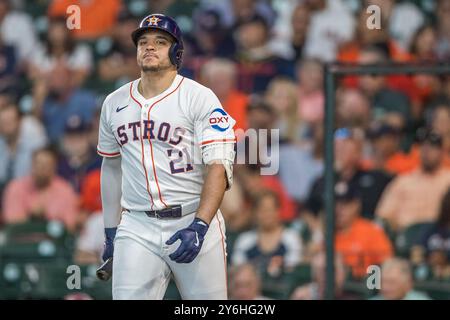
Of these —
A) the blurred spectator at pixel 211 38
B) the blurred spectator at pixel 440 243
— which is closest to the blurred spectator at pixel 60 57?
the blurred spectator at pixel 211 38

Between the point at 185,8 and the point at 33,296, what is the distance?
142 inches

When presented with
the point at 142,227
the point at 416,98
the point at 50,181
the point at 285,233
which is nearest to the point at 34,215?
the point at 50,181

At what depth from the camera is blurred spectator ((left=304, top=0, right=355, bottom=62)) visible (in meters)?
10.6

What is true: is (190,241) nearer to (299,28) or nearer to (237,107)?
(237,107)

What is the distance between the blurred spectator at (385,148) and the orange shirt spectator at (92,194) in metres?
2.13

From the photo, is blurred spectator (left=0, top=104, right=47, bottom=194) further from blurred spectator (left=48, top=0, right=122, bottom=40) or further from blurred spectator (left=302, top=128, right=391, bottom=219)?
blurred spectator (left=302, top=128, right=391, bottom=219)

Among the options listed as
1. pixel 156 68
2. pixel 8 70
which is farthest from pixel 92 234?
pixel 156 68

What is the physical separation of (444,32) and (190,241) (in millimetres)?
5577

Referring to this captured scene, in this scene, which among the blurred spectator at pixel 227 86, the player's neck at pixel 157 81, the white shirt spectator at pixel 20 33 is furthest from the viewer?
the white shirt spectator at pixel 20 33

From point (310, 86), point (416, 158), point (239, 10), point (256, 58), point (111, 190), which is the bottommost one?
point (416, 158)

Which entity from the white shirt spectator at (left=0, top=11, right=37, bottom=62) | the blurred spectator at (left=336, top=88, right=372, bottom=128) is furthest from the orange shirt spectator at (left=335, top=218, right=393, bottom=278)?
the white shirt spectator at (left=0, top=11, right=37, bottom=62)

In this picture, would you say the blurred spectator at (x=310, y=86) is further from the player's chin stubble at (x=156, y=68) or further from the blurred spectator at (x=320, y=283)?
the player's chin stubble at (x=156, y=68)

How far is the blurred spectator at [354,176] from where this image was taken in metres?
9.26

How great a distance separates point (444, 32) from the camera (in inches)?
412
